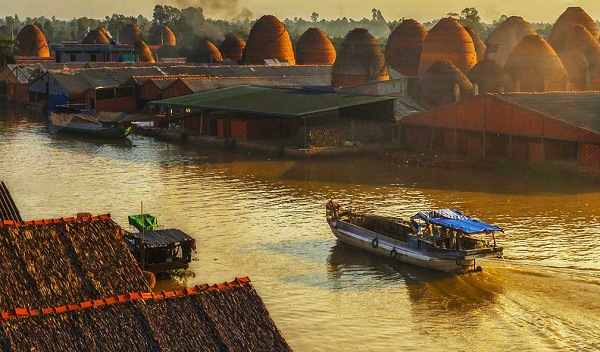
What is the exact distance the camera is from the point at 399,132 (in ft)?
180

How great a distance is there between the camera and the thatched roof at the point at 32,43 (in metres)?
117

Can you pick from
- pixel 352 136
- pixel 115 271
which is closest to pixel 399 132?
pixel 352 136

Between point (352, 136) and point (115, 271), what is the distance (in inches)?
1362

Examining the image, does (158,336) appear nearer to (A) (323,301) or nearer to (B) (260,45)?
(A) (323,301)

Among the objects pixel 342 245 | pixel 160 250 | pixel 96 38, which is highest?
pixel 96 38

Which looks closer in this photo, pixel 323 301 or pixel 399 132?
pixel 323 301

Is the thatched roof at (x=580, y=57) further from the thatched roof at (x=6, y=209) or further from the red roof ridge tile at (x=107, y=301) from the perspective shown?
the red roof ridge tile at (x=107, y=301)

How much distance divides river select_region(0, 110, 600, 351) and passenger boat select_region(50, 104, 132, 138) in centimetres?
366

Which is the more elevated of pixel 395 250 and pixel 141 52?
pixel 141 52

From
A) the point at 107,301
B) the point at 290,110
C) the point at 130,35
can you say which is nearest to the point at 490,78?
the point at 290,110

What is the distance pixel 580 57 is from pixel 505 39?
10.0m

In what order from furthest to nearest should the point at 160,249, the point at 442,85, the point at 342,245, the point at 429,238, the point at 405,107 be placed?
the point at 442,85 → the point at 405,107 → the point at 342,245 → the point at 429,238 → the point at 160,249

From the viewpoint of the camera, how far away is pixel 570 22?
80.0 meters

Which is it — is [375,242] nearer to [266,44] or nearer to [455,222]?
[455,222]
